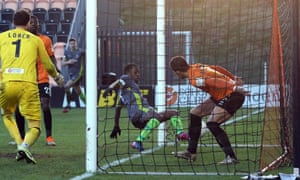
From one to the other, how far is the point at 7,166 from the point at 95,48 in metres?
1.91

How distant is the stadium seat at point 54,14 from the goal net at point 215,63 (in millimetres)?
11718

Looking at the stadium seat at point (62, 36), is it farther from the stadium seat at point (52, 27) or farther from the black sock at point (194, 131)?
the black sock at point (194, 131)

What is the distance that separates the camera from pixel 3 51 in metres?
Result: 8.44

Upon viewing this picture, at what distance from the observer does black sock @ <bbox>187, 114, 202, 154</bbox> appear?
8953 millimetres

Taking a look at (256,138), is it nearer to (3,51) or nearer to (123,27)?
(3,51)

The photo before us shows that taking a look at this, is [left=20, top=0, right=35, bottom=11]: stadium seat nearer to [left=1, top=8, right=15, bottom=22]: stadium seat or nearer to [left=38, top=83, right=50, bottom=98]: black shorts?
[left=1, top=8, right=15, bottom=22]: stadium seat

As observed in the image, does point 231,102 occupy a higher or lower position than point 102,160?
higher

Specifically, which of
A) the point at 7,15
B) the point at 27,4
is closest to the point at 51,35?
the point at 7,15

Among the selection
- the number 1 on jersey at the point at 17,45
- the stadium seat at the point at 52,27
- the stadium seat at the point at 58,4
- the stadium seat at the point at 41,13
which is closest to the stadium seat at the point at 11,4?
the stadium seat at the point at 58,4

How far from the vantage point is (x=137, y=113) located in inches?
400

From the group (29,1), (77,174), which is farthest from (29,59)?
(29,1)

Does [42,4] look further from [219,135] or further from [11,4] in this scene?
[219,135]

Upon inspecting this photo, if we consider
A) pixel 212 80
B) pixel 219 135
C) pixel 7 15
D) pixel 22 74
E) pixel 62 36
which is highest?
pixel 7 15

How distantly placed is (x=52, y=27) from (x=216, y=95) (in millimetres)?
17671
